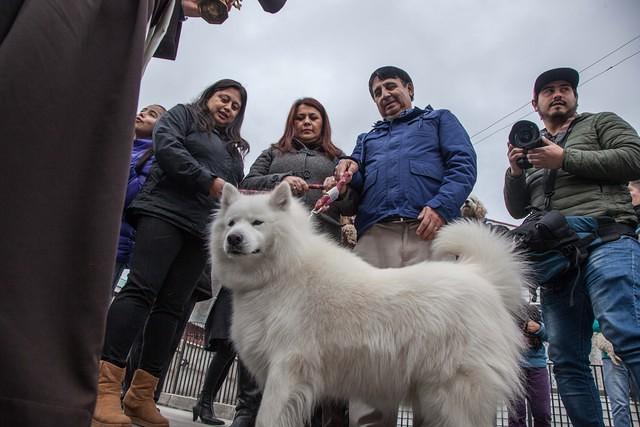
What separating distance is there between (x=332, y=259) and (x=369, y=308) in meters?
0.43

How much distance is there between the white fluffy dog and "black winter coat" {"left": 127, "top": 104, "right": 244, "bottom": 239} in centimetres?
49

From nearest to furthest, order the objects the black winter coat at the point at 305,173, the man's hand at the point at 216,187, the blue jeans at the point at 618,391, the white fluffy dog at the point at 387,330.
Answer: the white fluffy dog at the point at 387,330
the man's hand at the point at 216,187
the black winter coat at the point at 305,173
the blue jeans at the point at 618,391

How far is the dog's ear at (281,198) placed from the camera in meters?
2.88

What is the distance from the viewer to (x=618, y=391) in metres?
5.16

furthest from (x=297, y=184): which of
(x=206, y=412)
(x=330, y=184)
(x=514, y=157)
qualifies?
(x=206, y=412)

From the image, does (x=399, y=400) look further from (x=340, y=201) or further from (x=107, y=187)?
(x=107, y=187)

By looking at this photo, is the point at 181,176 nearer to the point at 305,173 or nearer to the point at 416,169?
the point at 305,173

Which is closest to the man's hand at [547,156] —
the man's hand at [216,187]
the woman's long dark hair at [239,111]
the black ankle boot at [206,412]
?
the man's hand at [216,187]

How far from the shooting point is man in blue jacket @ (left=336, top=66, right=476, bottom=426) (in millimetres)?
2797

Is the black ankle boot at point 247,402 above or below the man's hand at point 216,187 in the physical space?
below

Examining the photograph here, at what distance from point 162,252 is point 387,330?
152 cm

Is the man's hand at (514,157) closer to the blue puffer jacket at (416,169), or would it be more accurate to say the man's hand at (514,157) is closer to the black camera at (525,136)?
the black camera at (525,136)

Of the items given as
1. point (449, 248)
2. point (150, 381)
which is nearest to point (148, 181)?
point (150, 381)

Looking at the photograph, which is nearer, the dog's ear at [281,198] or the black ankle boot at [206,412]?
the dog's ear at [281,198]
